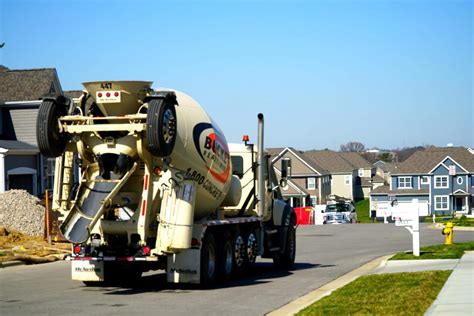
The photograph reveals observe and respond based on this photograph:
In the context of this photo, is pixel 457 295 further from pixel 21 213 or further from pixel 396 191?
pixel 396 191

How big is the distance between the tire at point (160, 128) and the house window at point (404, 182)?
281 ft

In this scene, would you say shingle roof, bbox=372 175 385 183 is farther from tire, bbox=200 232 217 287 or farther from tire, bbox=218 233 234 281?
tire, bbox=200 232 217 287

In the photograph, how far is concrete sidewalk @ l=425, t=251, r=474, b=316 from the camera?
1273 cm

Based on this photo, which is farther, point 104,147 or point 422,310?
point 104,147

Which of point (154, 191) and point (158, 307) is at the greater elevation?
point (154, 191)

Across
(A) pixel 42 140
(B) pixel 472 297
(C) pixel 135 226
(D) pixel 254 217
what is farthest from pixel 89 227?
(B) pixel 472 297

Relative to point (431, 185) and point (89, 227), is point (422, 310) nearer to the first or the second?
point (89, 227)

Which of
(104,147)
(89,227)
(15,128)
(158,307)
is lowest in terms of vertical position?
(158,307)

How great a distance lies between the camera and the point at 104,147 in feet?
54.9

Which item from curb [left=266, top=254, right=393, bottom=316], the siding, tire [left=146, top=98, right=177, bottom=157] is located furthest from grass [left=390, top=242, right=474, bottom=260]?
the siding

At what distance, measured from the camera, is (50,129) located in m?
16.8

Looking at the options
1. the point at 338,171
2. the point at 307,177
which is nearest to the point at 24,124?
the point at 307,177

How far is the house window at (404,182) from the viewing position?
99625 mm

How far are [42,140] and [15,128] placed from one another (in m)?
22.6
